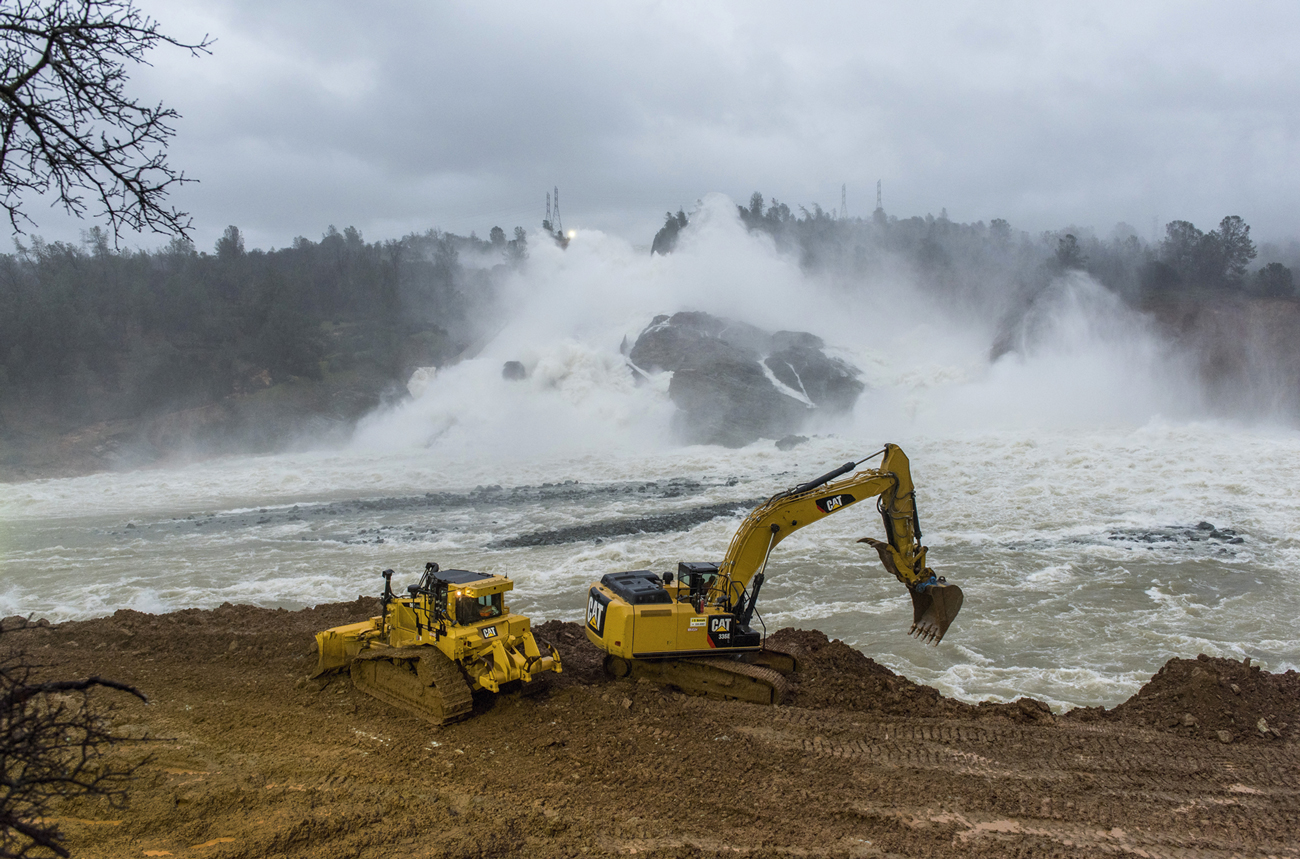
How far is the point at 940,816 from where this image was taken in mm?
6844

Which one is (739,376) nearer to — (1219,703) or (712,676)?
(712,676)

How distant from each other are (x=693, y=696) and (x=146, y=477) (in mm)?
38025

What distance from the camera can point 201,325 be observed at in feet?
199

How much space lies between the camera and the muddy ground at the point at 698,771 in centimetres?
642

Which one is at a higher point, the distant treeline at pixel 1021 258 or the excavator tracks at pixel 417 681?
the distant treeline at pixel 1021 258

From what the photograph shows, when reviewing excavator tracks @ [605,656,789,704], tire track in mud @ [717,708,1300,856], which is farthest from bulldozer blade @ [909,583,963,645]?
excavator tracks @ [605,656,789,704]

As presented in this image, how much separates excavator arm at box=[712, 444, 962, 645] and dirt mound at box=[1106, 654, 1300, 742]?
2.45 meters

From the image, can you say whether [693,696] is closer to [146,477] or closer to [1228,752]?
[1228,752]

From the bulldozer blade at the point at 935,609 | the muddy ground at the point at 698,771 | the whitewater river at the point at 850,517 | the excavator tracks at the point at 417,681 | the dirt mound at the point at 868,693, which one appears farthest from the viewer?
the whitewater river at the point at 850,517

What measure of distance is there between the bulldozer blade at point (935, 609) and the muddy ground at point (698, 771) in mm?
873

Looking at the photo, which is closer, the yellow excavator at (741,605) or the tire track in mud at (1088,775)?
the tire track in mud at (1088,775)

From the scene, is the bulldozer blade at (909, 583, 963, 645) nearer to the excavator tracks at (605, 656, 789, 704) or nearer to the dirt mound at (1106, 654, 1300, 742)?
the excavator tracks at (605, 656, 789, 704)

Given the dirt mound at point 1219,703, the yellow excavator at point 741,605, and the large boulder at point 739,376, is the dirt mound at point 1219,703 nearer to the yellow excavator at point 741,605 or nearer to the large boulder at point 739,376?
the yellow excavator at point 741,605

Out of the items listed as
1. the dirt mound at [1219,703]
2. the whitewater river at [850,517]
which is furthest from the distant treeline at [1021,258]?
the dirt mound at [1219,703]
